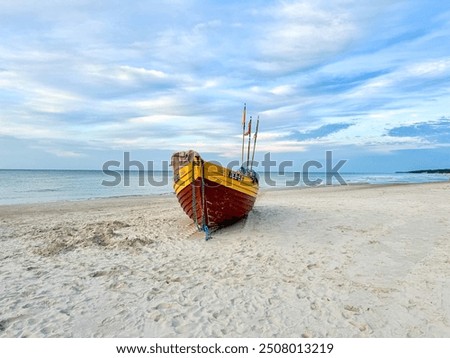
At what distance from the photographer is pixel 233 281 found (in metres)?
6.16

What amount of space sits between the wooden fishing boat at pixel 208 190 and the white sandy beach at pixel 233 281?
1.71 ft

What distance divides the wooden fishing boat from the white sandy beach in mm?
523

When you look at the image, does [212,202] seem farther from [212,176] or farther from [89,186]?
[89,186]

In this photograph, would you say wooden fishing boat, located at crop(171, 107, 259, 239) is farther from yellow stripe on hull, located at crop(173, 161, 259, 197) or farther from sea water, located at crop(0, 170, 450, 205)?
sea water, located at crop(0, 170, 450, 205)

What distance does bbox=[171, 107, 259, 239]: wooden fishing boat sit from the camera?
381 inches

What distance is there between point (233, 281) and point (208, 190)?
4.01m

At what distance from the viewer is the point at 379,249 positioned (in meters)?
7.98

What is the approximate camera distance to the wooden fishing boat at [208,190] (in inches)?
381

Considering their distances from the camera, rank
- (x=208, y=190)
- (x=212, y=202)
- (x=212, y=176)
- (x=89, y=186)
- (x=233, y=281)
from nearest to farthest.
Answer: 1. (x=233, y=281)
2. (x=212, y=176)
3. (x=208, y=190)
4. (x=212, y=202)
5. (x=89, y=186)

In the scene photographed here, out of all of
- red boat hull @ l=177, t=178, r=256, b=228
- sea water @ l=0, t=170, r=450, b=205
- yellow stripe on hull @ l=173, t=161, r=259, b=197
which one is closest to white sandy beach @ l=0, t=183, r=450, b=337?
red boat hull @ l=177, t=178, r=256, b=228

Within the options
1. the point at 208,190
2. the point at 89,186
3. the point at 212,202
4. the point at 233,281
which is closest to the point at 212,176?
the point at 208,190

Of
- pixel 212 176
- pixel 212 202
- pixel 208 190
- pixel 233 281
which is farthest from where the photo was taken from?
pixel 212 202

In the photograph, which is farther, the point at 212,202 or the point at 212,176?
the point at 212,202

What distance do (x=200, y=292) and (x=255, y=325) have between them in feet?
4.47
